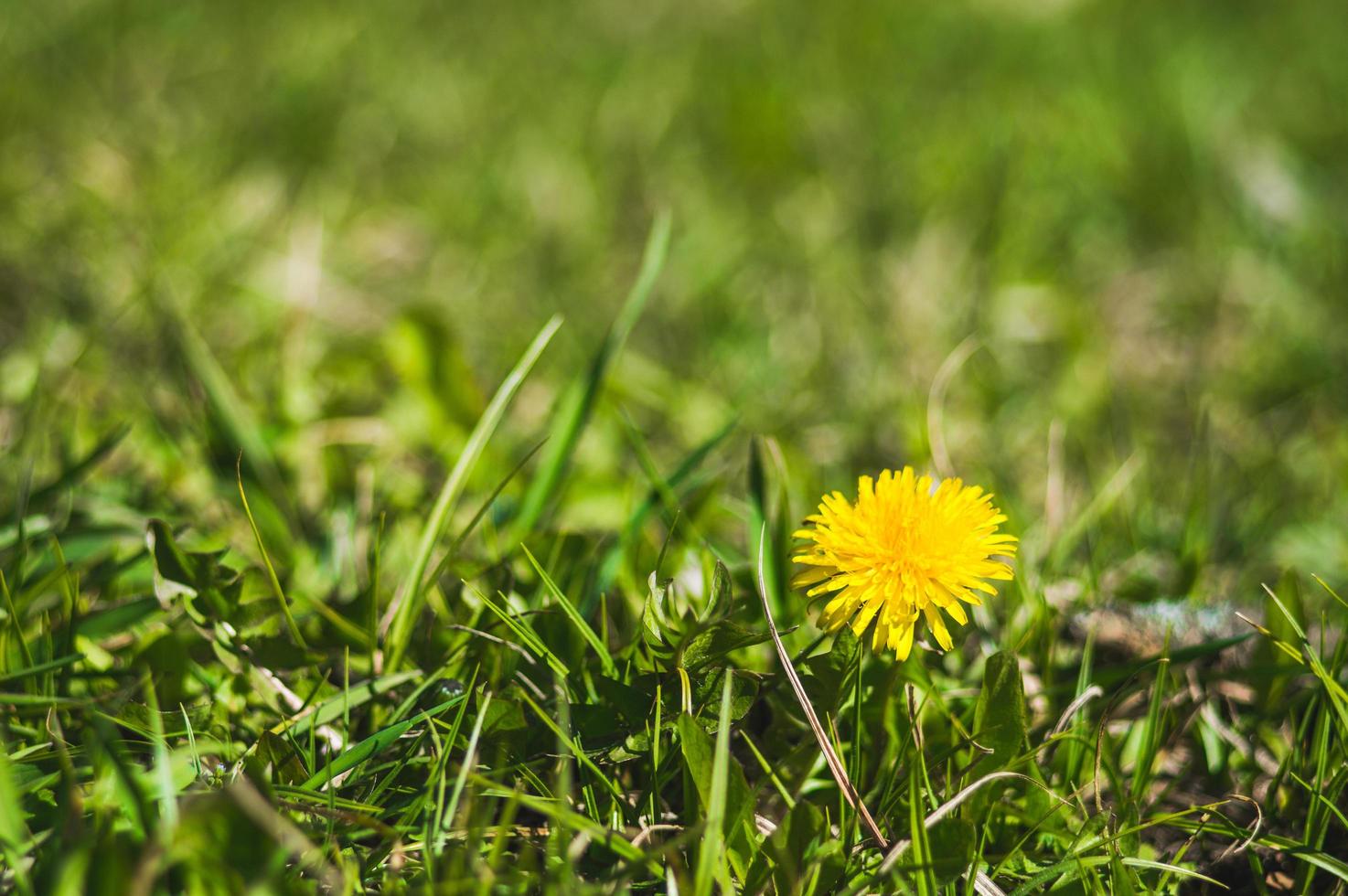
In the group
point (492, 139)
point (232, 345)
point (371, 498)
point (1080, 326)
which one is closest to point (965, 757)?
point (371, 498)

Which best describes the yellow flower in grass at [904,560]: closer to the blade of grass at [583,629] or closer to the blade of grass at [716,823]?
the blade of grass at [716,823]

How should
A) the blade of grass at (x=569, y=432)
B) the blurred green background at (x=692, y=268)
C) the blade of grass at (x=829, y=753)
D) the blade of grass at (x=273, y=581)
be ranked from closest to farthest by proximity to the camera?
the blade of grass at (x=829, y=753)
the blade of grass at (x=273, y=581)
the blade of grass at (x=569, y=432)
the blurred green background at (x=692, y=268)

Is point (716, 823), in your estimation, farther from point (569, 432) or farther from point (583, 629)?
point (569, 432)

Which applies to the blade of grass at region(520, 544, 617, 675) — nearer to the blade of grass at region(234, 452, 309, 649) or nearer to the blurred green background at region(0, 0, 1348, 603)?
the blade of grass at region(234, 452, 309, 649)

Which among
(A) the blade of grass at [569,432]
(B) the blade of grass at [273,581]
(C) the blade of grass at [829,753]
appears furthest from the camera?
(A) the blade of grass at [569,432]

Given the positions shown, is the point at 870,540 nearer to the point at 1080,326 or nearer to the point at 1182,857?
the point at 1182,857

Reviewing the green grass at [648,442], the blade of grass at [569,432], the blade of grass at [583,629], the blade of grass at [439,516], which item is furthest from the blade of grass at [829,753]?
the blade of grass at [569,432]

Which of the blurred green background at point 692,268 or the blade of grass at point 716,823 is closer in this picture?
the blade of grass at point 716,823
